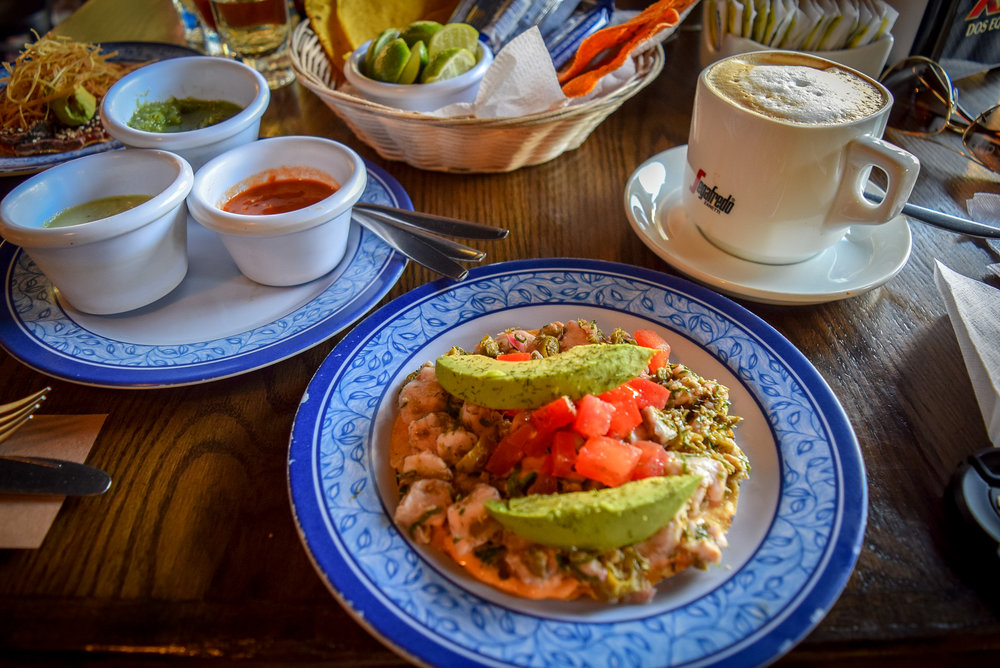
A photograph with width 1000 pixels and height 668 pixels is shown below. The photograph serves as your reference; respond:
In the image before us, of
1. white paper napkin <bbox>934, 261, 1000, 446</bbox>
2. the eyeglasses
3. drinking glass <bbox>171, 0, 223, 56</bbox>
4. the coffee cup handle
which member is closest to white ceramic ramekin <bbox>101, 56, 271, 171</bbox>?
drinking glass <bbox>171, 0, 223, 56</bbox>

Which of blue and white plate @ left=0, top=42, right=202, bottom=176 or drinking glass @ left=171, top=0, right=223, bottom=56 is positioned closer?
blue and white plate @ left=0, top=42, right=202, bottom=176

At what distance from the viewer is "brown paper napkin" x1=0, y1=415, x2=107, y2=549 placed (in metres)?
1.16

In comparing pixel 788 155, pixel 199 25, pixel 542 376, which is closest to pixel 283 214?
pixel 542 376

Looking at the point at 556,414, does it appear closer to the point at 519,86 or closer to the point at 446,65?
the point at 519,86

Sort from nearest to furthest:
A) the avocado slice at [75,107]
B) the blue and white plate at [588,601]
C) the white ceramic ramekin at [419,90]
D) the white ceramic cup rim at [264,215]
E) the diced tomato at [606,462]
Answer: the blue and white plate at [588,601], the diced tomato at [606,462], the white ceramic cup rim at [264,215], the white ceramic ramekin at [419,90], the avocado slice at [75,107]

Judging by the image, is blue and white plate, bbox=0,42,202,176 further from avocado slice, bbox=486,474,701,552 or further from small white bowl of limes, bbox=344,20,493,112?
avocado slice, bbox=486,474,701,552

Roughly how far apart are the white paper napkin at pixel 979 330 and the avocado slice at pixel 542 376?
0.77 m

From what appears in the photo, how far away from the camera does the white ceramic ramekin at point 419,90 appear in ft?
6.89

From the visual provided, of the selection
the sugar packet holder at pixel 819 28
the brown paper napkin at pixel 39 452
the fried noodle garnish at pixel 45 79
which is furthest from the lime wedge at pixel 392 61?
the brown paper napkin at pixel 39 452

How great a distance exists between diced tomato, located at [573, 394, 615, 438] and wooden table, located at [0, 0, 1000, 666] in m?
0.47

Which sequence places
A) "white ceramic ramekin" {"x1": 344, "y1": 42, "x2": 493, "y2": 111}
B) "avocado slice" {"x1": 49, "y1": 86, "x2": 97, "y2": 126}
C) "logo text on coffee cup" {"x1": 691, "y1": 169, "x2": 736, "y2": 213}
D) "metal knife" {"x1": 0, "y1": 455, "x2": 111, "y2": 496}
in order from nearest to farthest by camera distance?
"metal knife" {"x1": 0, "y1": 455, "x2": 111, "y2": 496} < "logo text on coffee cup" {"x1": 691, "y1": 169, "x2": 736, "y2": 213} < "white ceramic ramekin" {"x1": 344, "y1": 42, "x2": 493, "y2": 111} < "avocado slice" {"x1": 49, "y1": 86, "x2": 97, "y2": 126}

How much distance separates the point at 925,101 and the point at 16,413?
299cm

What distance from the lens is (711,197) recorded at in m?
1.67

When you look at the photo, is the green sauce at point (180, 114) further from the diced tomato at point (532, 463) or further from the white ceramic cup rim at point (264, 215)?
the diced tomato at point (532, 463)
